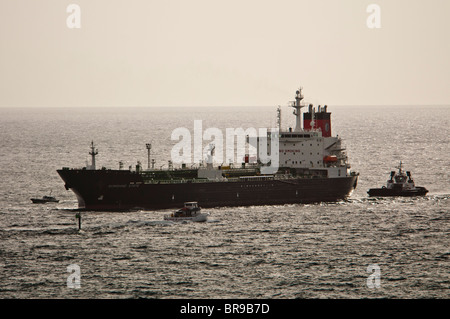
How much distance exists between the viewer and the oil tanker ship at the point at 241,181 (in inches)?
3157

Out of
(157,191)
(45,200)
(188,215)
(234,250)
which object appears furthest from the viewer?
(45,200)

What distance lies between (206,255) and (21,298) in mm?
14748

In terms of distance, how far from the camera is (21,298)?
48.5 metres

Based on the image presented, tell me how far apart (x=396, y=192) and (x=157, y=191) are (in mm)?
27698

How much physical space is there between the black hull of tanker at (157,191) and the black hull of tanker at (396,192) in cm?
1056

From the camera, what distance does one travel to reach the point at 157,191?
81.2m

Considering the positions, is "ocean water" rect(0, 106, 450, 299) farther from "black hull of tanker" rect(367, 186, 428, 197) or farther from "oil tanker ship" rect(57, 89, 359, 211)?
"oil tanker ship" rect(57, 89, 359, 211)

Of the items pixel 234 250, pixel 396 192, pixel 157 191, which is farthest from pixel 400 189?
pixel 234 250

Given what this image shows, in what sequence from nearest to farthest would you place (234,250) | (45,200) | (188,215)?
(234,250) → (188,215) → (45,200)

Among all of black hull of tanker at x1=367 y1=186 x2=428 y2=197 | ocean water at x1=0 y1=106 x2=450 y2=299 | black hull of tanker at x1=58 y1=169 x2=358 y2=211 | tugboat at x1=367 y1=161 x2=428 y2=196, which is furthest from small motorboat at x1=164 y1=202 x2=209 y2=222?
tugboat at x1=367 y1=161 x2=428 y2=196

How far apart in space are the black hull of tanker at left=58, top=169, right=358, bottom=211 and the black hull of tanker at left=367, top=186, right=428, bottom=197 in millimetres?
10560

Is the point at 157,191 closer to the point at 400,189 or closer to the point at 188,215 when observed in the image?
the point at 188,215

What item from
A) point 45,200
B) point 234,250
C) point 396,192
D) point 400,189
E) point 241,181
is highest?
point 241,181

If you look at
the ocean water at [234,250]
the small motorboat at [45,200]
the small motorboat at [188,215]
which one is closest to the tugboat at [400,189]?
the ocean water at [234,250]
